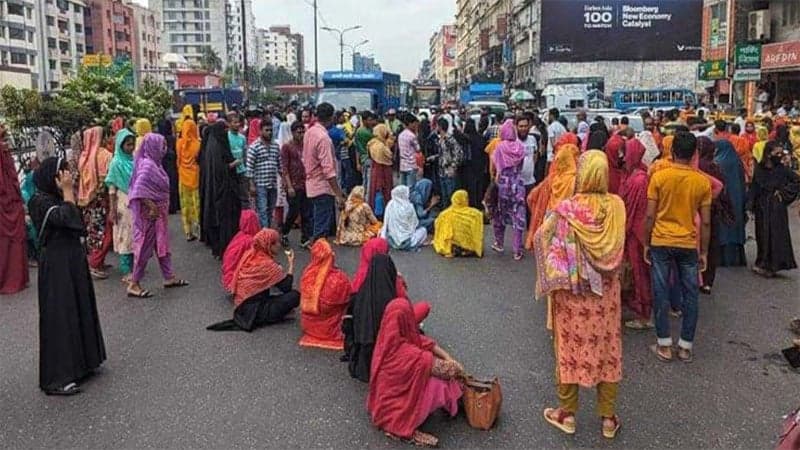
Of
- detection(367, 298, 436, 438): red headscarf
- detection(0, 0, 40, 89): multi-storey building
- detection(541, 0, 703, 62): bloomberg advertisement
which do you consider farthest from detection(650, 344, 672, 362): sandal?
detection(0, 0, 40, 89): multi-storey building

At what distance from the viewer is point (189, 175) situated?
33.7 ft

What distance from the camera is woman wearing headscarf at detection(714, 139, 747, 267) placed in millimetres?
8633

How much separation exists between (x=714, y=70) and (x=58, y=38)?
2669 inches

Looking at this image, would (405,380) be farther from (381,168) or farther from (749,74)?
(749,74)

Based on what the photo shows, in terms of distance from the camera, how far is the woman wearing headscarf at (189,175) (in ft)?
33.6

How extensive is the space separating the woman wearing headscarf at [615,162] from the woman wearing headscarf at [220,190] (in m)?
4.37

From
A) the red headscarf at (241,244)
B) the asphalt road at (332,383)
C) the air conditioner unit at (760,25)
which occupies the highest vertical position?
the air conditioner unit at (760,25)

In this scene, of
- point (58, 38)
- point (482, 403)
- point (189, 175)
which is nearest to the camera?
point (482, 403)

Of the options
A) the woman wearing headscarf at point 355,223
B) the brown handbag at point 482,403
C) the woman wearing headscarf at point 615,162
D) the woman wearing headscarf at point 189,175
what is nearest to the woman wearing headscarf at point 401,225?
the woman wearing headscarf at point 355,223

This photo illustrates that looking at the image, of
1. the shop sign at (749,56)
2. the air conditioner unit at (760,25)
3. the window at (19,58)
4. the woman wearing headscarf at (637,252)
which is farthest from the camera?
the window at (19,58)

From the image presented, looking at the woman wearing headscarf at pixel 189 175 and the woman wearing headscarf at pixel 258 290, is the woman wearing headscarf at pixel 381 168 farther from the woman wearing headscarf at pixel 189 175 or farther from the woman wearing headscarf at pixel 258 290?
the woman wearing headscarf at pixel 258 290

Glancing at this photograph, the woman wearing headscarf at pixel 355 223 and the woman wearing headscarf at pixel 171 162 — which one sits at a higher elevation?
the woman wearing headscarf at pixel 171 162

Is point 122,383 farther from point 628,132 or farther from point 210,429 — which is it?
point 628,132

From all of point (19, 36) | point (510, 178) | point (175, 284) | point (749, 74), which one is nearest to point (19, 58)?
point (19, 36)
